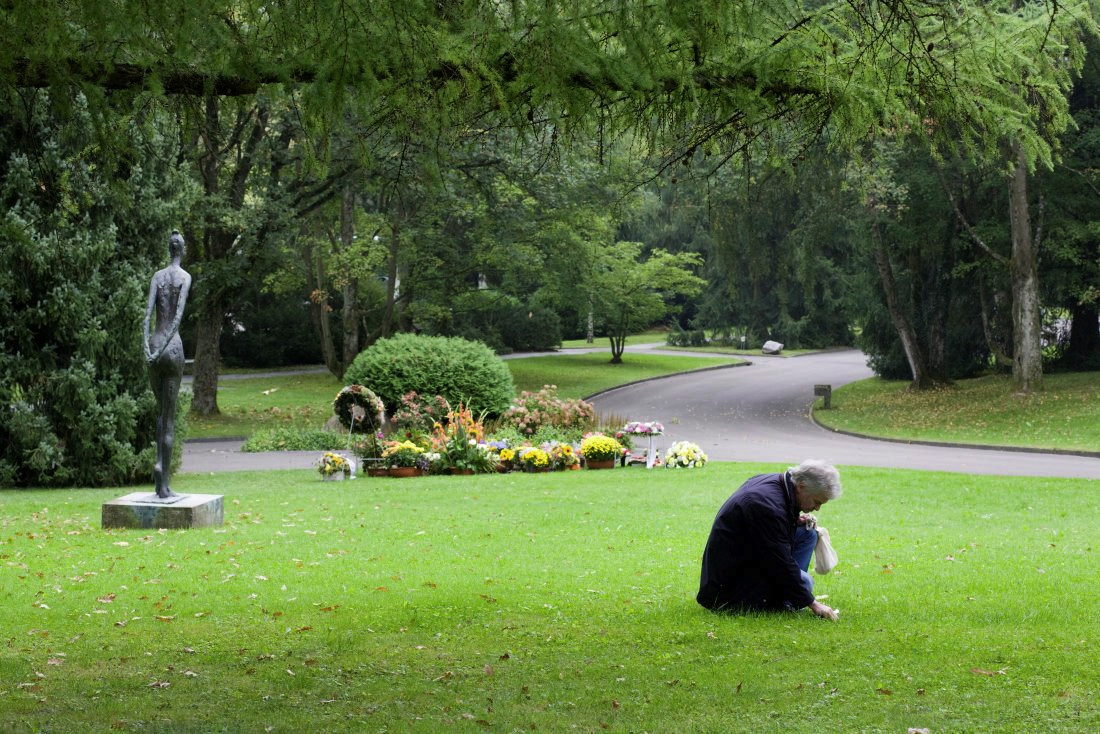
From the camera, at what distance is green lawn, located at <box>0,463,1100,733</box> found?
5.22 metres

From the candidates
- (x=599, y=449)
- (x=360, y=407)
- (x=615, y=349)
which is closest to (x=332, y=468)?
(x=360, y=407)

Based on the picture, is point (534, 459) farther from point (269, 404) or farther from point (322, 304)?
point (322, 304)

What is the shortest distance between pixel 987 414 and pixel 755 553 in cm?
2324

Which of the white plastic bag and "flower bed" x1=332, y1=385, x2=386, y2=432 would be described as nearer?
the white plastic bag

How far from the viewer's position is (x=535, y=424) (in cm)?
2166

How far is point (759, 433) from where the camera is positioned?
27031mm

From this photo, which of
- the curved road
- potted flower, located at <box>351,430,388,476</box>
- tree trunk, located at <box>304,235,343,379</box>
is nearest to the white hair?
potted flower, located at <box>351,430,388,476</box>

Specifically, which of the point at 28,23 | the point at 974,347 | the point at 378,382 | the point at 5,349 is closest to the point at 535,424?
the point at 378,382

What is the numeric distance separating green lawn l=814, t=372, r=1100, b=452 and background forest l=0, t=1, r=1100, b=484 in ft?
4.46

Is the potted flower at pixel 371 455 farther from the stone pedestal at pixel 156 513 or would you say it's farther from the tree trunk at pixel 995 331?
the tree trunk at pixel 995 331

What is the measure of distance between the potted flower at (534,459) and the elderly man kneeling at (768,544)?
428 inches

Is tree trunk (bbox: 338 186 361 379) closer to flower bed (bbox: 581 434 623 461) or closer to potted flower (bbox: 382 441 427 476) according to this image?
potted flower (bbox: 382 441 427 476)

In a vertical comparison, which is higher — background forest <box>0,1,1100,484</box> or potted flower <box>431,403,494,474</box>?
background forest <box>0,1,1100,484</box>

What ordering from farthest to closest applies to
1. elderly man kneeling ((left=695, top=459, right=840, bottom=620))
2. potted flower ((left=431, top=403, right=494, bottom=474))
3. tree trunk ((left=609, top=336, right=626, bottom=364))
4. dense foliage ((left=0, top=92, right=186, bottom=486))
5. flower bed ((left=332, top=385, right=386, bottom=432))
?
tree trunk ((left=609, top=336, right=626, bottom=364)) → flower bed ((left=332, top=385, right=386, bottom=432)) → potted flower ((left=431, top=403, right=494, bottom=474)) → dense foliage ((left=0, top=92, right=186, bottom=486)) → elderly man kneeling ((left=695, top=459, right=840, bottom=620))
